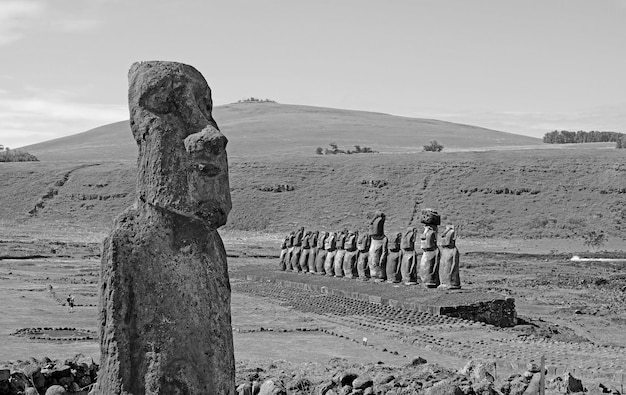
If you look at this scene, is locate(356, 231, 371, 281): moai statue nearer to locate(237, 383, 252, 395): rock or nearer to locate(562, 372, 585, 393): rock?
locate(562, 372, 585, 393): rock

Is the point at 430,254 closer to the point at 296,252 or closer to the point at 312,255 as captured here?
the point at 312,255

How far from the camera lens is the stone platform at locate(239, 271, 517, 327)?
25.4m

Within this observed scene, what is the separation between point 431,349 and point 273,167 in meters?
70.8

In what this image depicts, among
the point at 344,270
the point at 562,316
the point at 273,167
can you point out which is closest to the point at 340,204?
the point at 273,167

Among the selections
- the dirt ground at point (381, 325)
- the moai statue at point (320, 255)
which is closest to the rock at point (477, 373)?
the dirt ground at point (381, 325)

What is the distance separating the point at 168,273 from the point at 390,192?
2966 inches

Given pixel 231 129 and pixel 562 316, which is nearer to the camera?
pixel 562 316

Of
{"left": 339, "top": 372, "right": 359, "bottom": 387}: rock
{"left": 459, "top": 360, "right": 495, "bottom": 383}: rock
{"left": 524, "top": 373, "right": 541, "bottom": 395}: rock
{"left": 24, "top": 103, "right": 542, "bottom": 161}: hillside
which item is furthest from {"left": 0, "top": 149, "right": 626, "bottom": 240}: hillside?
{"left": 339, "top": 372, "right": 359, "bottom": 387}: rock

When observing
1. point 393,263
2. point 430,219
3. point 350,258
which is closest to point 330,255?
point 350,258

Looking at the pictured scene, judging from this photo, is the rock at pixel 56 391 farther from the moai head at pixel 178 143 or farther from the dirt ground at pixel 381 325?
the dirt ground at pixel 381 325

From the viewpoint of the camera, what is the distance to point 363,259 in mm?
34562

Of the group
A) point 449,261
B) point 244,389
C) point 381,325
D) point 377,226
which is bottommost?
point 381,325

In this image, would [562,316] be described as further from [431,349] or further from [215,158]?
[215,158]

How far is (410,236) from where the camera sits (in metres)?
31.0
